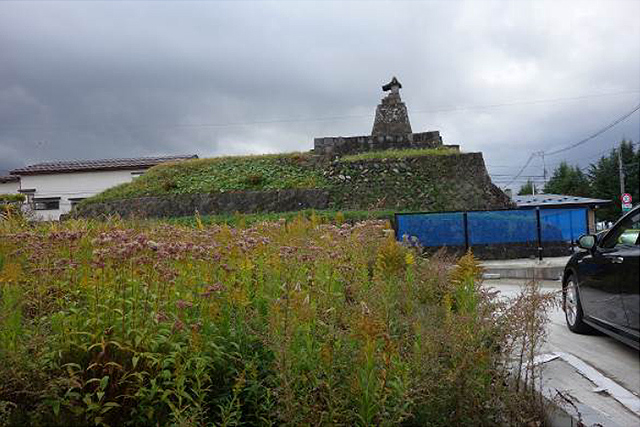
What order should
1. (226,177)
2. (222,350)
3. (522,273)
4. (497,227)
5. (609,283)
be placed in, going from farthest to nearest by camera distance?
(226,177) < (497,227) < (522,273) < (609,283) < (222,350)

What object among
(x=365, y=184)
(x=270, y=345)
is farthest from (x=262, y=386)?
(x=365, y=184)

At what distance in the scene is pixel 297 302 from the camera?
2945 mm

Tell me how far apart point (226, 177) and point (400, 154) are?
22.1 feet

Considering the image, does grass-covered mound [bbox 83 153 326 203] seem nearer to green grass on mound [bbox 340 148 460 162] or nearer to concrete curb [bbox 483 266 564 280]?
green grass on mound [bbox 340 148 460 162]

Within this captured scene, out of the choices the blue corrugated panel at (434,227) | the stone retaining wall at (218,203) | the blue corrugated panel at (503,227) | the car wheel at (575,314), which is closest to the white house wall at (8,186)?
the stone retaining wall at (218,203)

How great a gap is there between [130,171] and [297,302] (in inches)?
1609

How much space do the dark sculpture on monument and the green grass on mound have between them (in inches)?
31.9

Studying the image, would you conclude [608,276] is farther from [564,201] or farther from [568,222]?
[564,201]

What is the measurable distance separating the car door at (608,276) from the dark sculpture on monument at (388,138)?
15.4 m

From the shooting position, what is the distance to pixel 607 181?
64.8 metres

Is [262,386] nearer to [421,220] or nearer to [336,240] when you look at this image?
[336,240]

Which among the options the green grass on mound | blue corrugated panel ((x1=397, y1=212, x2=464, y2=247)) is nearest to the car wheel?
blue corrugated panel ((x1=397, y1=212, x2=464, y2=247))

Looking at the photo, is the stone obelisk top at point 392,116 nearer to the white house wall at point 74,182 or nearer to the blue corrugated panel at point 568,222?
the blue corrugated panel at point 568,222

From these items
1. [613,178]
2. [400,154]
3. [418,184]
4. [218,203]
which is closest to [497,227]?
[418,184]
